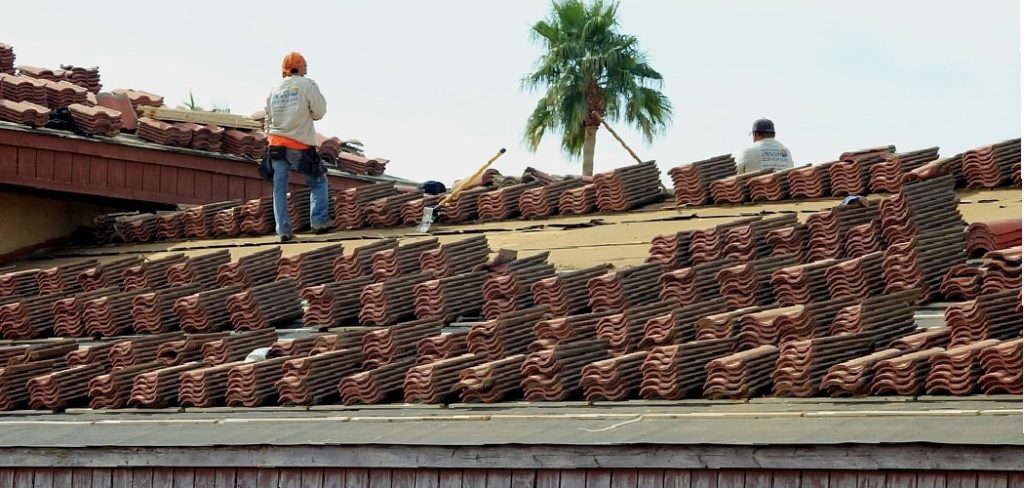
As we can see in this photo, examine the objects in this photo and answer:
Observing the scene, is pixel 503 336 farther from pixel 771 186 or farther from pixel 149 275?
pixel 149 275

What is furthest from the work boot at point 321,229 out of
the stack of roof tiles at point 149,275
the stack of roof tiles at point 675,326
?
the stack of roof tiles at point 675,326

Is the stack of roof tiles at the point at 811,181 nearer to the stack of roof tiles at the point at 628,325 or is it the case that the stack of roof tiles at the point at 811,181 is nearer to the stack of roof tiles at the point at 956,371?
the stack of roof tiles at the point at 628,325

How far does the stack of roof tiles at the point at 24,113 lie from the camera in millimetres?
24031

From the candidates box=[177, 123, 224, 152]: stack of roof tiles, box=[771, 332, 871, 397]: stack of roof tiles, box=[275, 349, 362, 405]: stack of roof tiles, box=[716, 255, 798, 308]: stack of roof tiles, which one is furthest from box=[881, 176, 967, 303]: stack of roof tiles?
box=[177, 123, 224, 152]: stack of roof tiles

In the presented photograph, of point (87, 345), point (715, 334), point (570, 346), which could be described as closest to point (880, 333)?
point (715, 334)

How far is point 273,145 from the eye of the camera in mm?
22516

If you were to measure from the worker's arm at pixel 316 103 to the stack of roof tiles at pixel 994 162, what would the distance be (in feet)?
23.3

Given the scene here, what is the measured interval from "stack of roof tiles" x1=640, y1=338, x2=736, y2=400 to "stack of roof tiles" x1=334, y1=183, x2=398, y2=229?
8.90 m

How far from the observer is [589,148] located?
5153cm

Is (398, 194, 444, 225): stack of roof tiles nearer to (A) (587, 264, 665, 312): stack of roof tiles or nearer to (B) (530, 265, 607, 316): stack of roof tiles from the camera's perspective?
(B) (530, 265, 607, 316): stack of roof tiles

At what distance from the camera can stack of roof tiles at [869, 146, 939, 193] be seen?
1864 centimetres

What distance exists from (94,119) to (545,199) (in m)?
6.36

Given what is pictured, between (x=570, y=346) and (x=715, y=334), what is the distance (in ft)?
3.21

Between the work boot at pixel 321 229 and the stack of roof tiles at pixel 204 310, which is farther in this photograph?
the work boot at pixel 321 229
